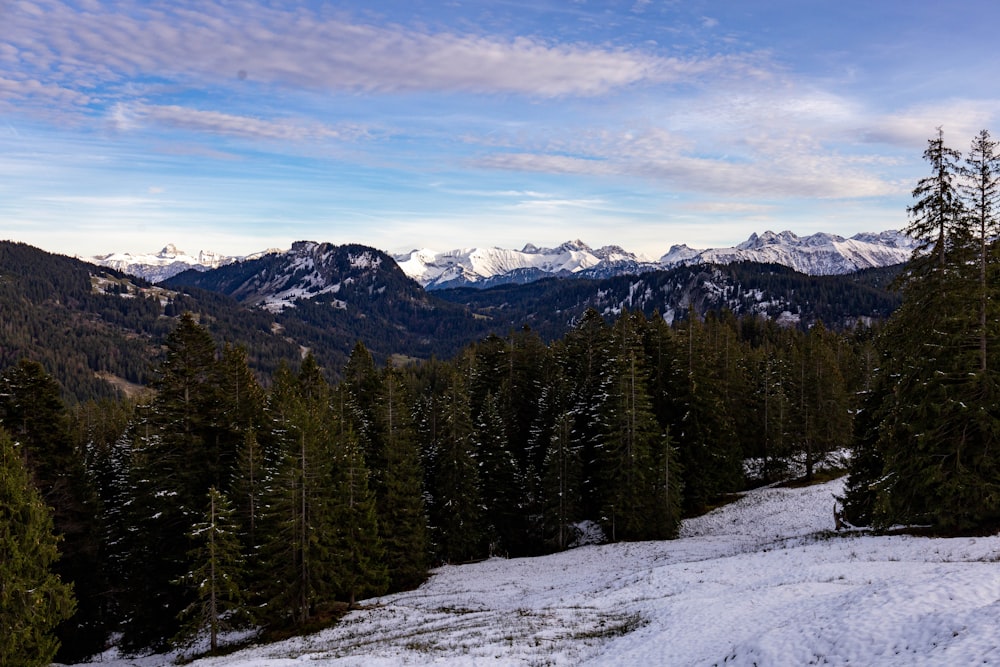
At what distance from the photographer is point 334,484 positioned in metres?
38.0

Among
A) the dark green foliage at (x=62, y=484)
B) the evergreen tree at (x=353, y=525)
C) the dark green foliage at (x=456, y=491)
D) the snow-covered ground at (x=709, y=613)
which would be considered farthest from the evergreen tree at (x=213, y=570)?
the dark green foliage at (x=456, y=491)

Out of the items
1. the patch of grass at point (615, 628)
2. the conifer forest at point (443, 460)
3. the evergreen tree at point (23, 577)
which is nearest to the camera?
the patch of grass at point (615, 628)

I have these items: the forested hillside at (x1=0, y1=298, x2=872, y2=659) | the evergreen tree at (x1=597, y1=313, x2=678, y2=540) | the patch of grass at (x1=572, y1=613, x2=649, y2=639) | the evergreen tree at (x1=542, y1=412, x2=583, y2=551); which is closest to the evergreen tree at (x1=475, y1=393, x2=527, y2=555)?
the forested hillside at (x1=0, y1=298, x2=872, y2=659)

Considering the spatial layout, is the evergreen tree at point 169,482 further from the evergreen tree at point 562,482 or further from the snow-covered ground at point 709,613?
the evergreen tree at point 562,482

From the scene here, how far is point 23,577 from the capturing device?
24375 millimetres

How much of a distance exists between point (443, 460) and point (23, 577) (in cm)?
2992

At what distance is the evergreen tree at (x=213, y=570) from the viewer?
2983cm

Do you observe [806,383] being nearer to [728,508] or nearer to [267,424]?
[728,508]

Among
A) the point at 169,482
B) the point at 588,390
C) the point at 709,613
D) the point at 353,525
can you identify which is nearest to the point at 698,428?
the point at 588,390

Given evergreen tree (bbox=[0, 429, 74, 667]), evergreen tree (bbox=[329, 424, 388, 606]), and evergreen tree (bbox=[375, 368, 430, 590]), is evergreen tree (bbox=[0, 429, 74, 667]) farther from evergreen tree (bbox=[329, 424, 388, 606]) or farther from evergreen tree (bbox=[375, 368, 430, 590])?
evergreen tree (bbox=[375, 368, 430, 590])

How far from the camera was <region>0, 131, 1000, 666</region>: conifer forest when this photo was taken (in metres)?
25.8

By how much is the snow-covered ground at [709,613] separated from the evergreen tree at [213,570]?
3250mm

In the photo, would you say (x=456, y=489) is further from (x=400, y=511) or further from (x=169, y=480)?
(x=169, y=480)

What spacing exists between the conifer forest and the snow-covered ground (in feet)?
10.5
